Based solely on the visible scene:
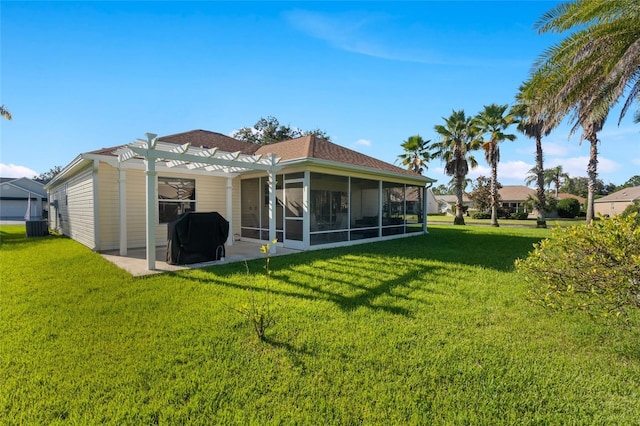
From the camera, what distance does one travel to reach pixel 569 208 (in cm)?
3484

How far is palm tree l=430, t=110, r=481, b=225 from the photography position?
75.0 ft

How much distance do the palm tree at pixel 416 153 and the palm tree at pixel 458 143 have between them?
3.54ft

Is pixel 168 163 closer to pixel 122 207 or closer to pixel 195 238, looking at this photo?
pixel 122 207

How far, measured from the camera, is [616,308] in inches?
123

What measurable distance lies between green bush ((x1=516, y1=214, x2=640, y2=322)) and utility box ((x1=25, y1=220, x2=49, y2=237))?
1932cm

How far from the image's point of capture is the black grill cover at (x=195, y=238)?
7371mm

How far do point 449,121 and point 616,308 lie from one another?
23.2 metres

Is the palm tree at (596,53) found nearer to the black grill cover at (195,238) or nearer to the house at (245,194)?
the house at (245,194)

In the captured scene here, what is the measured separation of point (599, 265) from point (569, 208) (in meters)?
41.8

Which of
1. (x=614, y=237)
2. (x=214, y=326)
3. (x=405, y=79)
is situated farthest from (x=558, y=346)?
(x=405, y=79)

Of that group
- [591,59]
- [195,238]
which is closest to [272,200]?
[195,238]

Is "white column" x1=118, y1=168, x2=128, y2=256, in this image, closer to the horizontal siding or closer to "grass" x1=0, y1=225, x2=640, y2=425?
the horizontal siding

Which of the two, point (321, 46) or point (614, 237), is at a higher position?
point (321, 46)

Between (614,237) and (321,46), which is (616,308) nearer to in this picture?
(614,237)
